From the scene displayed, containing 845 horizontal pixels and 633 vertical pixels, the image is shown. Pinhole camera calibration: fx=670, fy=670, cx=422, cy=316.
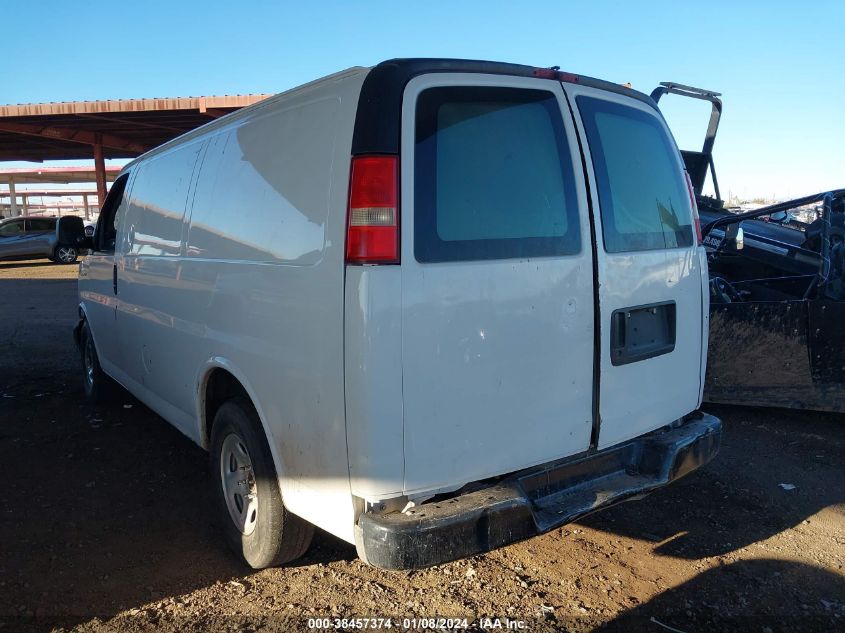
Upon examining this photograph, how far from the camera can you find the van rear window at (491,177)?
2.43 meters

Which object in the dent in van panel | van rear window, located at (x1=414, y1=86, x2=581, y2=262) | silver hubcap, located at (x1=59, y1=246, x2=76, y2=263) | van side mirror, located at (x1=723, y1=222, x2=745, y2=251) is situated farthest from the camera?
silver hubcap, located at (x1=59, y1=246, x2=76, y2=263)

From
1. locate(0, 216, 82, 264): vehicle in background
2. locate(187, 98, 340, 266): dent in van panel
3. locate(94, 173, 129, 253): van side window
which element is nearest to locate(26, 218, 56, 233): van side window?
locate(0, 216, 82, 264): vehicle in background

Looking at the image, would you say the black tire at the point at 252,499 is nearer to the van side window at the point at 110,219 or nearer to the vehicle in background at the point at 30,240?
the van side window at the point at 110,219

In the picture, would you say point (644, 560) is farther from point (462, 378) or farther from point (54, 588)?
point (54, 588)

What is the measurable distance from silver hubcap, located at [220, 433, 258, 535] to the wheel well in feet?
0.76

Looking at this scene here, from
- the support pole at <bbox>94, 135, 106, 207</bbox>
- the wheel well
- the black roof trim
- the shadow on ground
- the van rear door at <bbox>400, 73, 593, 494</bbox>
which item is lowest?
the shadow on ground

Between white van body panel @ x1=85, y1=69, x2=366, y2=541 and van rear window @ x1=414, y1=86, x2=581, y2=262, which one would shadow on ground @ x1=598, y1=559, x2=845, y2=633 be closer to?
white van body panel @ x1=85, y1=69, x2=366, y2=541

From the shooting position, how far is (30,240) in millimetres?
22734

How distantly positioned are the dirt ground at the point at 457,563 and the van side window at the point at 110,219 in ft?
5.43

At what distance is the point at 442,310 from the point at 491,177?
0.58m

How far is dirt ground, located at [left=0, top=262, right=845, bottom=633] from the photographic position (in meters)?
2.88

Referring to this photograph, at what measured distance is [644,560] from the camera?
10.9ft

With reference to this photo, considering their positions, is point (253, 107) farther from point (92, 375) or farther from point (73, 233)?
point (92, 375)

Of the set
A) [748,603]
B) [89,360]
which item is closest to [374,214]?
[748,603]
